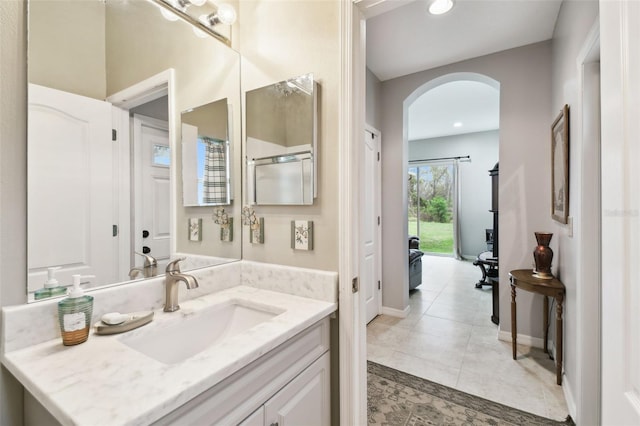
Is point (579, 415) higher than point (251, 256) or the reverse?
the reverse

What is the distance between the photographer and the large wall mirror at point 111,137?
0.91 meters

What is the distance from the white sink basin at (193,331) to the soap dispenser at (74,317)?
0.37ft

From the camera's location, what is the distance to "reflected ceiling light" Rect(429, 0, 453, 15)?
2.02 metres

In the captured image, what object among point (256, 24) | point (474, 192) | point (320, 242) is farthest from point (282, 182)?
point (474, 192)

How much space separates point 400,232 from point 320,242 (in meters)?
2.14

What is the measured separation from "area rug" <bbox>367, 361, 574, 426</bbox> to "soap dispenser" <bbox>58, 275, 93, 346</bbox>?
5.11ft

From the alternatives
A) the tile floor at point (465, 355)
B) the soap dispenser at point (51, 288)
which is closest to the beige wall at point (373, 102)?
the tile floor at point (465, 355)

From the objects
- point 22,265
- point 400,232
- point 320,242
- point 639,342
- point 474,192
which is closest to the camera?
point 639,342

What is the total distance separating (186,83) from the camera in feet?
4.50

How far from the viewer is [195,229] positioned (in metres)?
1.43

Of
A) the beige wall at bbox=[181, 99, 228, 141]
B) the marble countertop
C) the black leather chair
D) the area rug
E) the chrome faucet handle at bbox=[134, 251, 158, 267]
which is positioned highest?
the beige wall at bbox=[181, 99, 228, 141]

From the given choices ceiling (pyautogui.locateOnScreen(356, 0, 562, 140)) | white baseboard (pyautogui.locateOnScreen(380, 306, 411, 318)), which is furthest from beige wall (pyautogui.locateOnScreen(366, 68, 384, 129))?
white baseboard (pyautogui.locateOnScreen(380, 306, 411, 318))

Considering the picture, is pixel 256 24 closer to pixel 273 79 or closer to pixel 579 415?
pixel 273 79

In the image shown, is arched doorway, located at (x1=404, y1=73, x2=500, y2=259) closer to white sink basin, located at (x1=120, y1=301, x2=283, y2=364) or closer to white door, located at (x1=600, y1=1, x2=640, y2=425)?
white door, located at (x1=600, y1=1, x2=640, y2=425)
